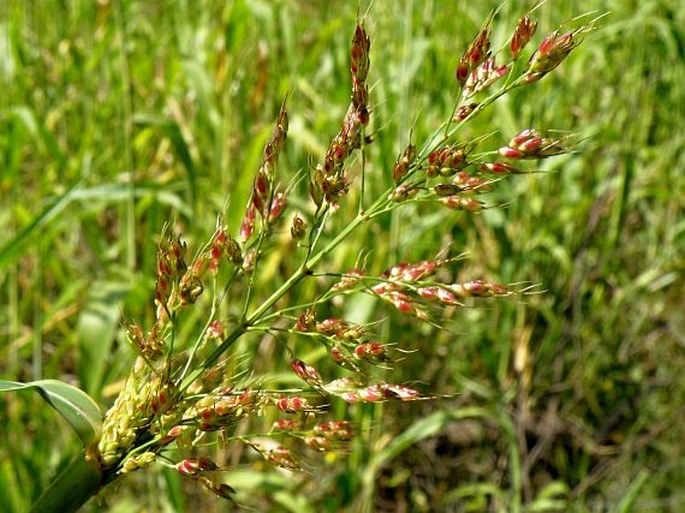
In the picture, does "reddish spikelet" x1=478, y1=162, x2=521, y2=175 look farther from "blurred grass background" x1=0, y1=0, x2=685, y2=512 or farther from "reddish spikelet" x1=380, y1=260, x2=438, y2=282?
"blurred grass background" x1=0, y1=0, x2=685, y2=512

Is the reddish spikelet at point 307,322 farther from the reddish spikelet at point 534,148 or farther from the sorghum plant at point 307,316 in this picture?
the reddish spikelet at point 534,148

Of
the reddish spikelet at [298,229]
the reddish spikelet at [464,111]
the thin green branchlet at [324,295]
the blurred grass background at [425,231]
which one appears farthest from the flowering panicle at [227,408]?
the blurred grass background at [425,231]

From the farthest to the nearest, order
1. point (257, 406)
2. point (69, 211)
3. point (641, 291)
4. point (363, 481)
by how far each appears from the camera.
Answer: point (641, 291) < point (69, 211) < point (363, 481) < point (257, 406)

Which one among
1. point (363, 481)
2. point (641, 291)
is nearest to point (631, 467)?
point (641, 291)

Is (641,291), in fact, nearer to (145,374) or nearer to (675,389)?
(675,389)

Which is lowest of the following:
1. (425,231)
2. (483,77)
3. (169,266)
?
(425,231)

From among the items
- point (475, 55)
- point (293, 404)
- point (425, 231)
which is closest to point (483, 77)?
point (475, 55)

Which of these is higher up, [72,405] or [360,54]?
[360,54]

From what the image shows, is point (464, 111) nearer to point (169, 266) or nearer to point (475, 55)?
point (475, 55)
